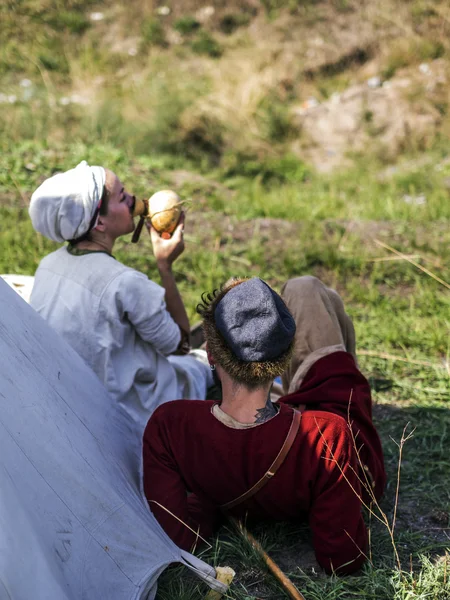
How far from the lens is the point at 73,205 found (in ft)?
9.39

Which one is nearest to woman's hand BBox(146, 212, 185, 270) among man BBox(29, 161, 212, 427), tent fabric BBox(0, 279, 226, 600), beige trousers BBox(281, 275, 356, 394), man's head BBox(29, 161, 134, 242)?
man BBox(29, 161, 212, 427)

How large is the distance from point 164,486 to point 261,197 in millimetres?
5273

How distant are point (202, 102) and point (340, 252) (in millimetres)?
5185

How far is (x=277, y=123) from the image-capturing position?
10.4m

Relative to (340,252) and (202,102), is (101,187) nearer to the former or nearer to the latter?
(340,252)

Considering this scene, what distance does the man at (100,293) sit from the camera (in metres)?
2.84

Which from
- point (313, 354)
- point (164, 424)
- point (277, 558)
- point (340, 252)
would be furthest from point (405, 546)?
point (340, 252)

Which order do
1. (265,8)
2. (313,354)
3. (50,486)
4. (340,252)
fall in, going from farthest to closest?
(265,8)
(340,252)
(313,354)
(50,486)

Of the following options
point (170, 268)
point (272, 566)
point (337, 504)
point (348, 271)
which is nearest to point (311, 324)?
point (170, 268)

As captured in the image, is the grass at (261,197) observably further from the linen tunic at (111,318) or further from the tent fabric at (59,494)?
the linen tunic at (111,318)

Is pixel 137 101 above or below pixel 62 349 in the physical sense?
below

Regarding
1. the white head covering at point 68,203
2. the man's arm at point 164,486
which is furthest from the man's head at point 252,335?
the white head covering at point 68,203

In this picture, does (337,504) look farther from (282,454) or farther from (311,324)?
(311,324)

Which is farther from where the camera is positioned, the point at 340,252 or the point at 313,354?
the point at 340,252
